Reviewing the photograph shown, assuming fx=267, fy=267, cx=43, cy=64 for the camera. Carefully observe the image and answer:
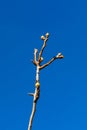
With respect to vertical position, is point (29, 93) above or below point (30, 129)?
above

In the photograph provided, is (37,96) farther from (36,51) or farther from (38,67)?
(36,51)

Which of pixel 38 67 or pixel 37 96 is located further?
pixel 38 67

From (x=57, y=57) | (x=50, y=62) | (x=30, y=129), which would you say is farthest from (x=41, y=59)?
(x=30, y=129)

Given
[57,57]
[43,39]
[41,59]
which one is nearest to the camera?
[41,59]

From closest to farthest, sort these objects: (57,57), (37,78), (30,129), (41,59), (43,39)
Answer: (30,129) → (37,78) → (41,59) → (57,57) → (43,39)

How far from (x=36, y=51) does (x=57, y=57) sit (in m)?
0.62

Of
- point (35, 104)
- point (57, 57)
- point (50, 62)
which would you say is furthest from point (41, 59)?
point (35, 104)

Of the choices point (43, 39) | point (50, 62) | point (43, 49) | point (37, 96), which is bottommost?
point (37, 96)

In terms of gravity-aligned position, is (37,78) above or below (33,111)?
above

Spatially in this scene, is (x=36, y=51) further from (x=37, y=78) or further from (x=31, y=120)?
(x=31, y=120)

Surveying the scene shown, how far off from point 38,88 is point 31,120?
2.11 feet

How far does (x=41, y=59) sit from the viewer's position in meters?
6.05

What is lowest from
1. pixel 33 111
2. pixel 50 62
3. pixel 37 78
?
pixel 33 111

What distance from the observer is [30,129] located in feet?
16.5
